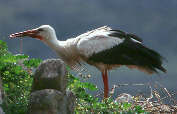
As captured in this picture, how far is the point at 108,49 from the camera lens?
819 cm

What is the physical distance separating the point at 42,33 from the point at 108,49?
1565mm

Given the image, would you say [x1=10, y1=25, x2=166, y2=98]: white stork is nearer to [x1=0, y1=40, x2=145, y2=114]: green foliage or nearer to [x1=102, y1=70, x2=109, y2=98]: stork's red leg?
[x1=102, y1=70, x2=109, y2=98]: stork's red leg

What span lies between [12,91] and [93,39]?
149 inches

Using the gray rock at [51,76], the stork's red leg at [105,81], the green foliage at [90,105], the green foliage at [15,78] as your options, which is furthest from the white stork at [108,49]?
the gray rock at [51,76]

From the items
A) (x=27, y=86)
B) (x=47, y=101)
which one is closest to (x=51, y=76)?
(x=47, y=101)

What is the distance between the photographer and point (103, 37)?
26.6 feet

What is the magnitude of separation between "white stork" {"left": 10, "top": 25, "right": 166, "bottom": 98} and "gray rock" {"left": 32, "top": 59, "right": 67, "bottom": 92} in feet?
13.2

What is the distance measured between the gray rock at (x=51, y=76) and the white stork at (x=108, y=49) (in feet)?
13.2

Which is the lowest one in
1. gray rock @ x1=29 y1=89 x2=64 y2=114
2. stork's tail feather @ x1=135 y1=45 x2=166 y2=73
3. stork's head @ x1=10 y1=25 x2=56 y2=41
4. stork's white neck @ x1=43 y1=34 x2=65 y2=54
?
gray rock @ x1=29 y1=89 x2=64 y2=114

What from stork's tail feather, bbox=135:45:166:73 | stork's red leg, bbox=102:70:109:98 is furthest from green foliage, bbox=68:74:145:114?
stork's tail feather, bbox=135:45:166:73

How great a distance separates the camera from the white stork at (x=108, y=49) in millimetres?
8031

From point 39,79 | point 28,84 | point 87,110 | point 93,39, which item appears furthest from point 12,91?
point 93,39

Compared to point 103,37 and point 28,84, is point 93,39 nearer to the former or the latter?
point 103,37

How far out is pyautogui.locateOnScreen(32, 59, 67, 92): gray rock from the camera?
3.85 metres
